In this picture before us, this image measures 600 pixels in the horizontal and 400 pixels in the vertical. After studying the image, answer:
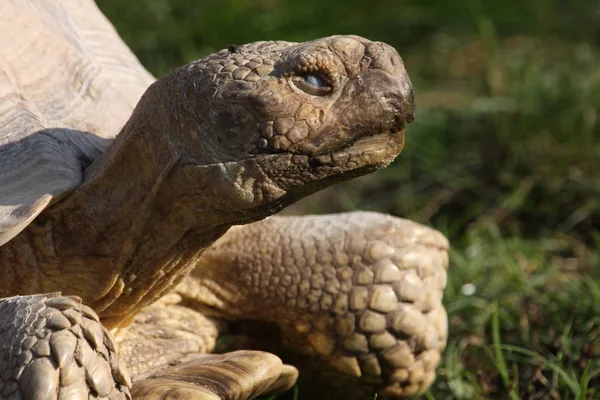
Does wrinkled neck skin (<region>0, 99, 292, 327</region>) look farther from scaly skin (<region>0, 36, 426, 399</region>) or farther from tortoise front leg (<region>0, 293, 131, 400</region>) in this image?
tortoise front leg (<region>0, 293, 131, 400</region>)

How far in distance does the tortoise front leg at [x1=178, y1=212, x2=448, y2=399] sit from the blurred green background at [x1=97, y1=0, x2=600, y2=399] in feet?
0.69

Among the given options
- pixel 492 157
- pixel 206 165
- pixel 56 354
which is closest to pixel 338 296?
pixel 206 165

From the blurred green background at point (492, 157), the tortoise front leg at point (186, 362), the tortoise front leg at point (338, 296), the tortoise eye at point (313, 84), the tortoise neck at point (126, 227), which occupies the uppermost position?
the tortoise eye at point (313, 84)

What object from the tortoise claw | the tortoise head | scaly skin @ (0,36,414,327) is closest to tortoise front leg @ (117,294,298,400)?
the tortoise claw

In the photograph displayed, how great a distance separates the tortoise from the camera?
2.24m

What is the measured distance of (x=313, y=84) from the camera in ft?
7.41

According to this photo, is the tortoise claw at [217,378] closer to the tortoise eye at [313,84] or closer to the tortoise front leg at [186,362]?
the tortoise front leg at [186,362]

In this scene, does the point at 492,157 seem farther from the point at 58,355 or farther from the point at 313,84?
the point at 58,355

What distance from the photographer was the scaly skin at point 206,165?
2.24 m

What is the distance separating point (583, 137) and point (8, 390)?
3413 mm

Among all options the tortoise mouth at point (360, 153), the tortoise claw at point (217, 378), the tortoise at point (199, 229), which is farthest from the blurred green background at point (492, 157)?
the tortoise mouth at point (360, 153)

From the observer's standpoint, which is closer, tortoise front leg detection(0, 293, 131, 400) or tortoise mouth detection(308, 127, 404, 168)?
tortoise front leg detection(0, 293, 131, 400)

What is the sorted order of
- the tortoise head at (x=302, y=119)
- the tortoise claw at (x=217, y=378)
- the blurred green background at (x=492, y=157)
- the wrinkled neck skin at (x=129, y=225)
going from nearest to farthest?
1. the tortoise head at (x=302, y=119)
2. the wrinkled neck skin at (x=129, y=225)
3. the tortoise claw at (x=217, y=378)
4. the blurred green background at (x=492, y=157)

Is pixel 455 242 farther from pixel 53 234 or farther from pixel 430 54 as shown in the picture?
pixel 53 234
